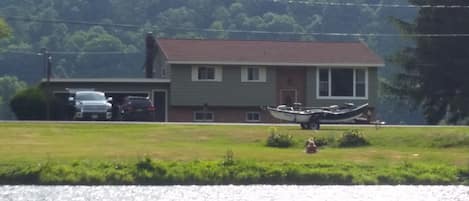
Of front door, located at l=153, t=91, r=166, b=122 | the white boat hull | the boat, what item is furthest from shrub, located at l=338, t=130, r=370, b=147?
front door, located at l=153, t=91, r=166, b=122

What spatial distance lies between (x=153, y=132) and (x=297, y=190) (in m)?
14.2

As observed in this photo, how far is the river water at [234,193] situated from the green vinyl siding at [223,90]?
35.0 metres

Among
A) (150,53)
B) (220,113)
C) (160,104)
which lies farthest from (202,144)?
(150,53)

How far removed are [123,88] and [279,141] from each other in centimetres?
2964

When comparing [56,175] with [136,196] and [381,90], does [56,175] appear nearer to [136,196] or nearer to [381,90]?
[136,196]

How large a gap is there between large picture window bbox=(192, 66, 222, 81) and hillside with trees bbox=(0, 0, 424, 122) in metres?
19.3

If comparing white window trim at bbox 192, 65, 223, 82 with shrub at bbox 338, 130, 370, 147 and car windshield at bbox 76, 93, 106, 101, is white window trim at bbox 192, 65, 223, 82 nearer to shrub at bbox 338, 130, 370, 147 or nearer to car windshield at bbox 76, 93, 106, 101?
car windshield at bbox 76, 93, 106, 101

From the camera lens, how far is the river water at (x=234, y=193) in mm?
33656

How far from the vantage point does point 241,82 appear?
74.0 meters

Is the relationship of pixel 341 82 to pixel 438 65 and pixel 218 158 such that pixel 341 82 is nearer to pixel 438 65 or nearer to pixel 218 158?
pixel 438 65

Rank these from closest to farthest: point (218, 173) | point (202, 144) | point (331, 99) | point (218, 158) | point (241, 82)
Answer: point (218, 173)
point (218, 158)
point (202, 144)
point (241, 82)
point (331, 99)

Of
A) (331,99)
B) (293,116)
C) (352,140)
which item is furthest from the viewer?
(331,99)

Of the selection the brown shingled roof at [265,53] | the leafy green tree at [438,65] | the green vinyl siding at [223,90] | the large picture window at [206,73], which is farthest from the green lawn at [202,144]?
the leafy green tree at [438,65]

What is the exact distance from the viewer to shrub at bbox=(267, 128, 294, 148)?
152ft
